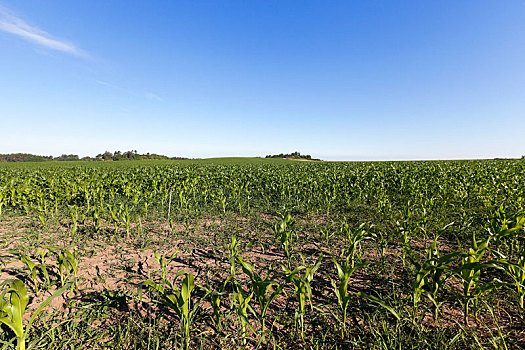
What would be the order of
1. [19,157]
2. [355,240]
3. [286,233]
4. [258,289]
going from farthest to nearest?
[19,157] → [286,233] → [355,240] → [258,289]

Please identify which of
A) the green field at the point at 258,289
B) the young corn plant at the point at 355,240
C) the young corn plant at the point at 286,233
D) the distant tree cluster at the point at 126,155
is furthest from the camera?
the distant tree cluster at the point at 126,155

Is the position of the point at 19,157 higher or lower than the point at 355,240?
higher

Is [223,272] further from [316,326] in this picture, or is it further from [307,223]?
[307,223]

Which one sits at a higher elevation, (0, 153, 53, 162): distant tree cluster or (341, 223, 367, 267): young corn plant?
(0, 153, 53, 162): distant tree cluster

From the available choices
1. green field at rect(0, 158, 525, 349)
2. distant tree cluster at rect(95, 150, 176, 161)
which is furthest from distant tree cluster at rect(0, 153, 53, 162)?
green field at rect(0, 158, 525, 349)

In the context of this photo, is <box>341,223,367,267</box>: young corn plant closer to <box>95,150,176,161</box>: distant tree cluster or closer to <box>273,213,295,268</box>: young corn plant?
<box>273,213,295,268</box>: young corn plant

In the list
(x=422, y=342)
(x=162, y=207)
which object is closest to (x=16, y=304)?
(x=422, y=342)

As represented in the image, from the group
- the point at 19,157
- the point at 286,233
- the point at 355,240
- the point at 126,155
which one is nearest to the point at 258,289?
the point at 286,233

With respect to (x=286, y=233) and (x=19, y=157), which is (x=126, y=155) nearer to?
(x=19, y=157)

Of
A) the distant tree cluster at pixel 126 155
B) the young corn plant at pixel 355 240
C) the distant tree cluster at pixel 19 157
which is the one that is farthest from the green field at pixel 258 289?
the distant tree cluster at pixel 19 157

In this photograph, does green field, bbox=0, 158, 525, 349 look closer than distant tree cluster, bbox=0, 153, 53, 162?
Yes

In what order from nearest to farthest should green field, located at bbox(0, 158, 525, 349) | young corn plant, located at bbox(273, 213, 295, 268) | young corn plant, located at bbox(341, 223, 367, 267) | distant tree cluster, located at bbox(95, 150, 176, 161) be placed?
green field, located at bbox(0, 158, 525, 349)
young corn plant, located at bbox(341, 223, 367, 267)
young corn plant, located at bbox(273, 213, 295, 268)
distant tree cluster, located at bbox(95, 150, 176, 161)

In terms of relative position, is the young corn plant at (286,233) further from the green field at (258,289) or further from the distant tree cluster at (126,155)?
the distant tree cluster at (126,155)

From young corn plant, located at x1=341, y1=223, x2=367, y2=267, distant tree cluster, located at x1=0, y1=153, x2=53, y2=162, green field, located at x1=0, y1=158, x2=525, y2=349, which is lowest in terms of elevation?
green field, located at x1=0, y1=158, x2=525, y2=349
